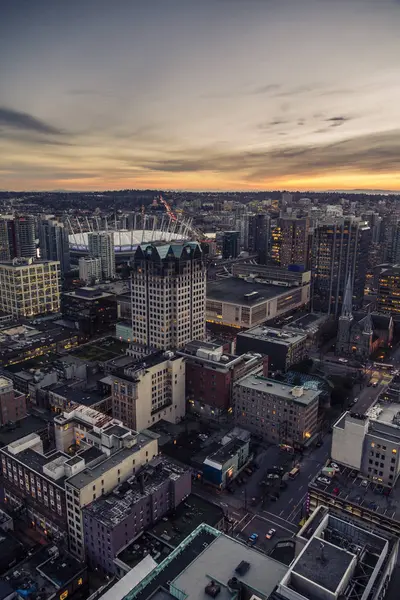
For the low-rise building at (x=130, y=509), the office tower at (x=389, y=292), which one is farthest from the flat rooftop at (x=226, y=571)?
the office tower at (x=389, y=292)

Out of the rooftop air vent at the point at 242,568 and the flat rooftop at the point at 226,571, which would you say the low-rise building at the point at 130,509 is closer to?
the flat rooftop at the point at 226,571

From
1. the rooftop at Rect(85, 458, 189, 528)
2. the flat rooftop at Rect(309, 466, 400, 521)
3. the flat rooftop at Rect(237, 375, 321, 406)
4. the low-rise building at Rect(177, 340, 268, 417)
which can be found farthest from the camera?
the low-rise building at Rect(177, 340, 268, 417)

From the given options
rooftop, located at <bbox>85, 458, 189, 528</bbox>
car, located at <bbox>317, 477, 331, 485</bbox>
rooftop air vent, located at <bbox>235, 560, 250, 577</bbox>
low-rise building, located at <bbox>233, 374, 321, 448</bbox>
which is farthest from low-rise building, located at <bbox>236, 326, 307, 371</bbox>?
rooftop air vent, located at <bbox>235, 560, 250, 577</bbox>

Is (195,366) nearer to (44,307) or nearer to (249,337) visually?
(249,337)

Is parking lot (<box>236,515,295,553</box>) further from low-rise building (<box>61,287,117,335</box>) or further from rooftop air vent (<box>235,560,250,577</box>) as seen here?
low-rise building (<box>61,287,117,335</box>)

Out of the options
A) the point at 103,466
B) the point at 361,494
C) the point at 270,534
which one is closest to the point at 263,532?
the point at 270,534

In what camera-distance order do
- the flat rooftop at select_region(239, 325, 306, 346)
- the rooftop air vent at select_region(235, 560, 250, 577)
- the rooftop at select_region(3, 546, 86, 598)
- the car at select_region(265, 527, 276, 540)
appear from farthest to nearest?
the flat rooftop at select_region(239, 325, 306, 346)
the car at select_region(265, 527, 276, 540)
the rooftop at select_region(3, 546, 86, 598)
the rooftop air vent at select_region(235, 560, 250, 577)
